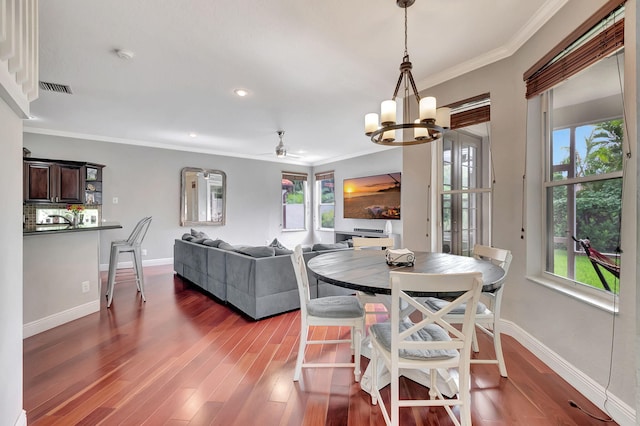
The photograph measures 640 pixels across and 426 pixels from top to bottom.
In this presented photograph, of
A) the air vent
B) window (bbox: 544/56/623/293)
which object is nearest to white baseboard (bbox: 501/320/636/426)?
window (bbox: 544/56/623/293)

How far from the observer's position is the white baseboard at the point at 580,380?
156cm

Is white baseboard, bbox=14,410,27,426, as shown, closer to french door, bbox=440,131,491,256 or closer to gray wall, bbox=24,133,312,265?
french door, bbox=440,131,491,256

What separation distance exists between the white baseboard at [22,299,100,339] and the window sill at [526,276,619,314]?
445cm

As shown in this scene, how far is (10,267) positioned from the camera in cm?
137

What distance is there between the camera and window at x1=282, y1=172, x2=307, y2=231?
26.3 ft

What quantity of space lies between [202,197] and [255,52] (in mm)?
4678

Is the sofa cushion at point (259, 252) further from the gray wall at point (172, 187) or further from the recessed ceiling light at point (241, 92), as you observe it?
the gray wall at point (172, 187)

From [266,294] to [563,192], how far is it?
2826 millimetres

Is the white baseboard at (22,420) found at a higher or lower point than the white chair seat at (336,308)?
lower

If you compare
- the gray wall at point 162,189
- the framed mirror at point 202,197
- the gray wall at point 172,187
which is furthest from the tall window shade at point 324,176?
the framed mirror at point 202,197

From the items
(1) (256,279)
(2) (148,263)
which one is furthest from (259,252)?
(2) (148,263)

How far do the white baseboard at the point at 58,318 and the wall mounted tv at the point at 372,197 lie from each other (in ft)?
16.9

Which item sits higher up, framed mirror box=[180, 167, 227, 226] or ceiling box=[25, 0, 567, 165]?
ceiling box=[25, 0, 567, 165]

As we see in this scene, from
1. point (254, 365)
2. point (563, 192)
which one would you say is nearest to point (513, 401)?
point (563, 192)
